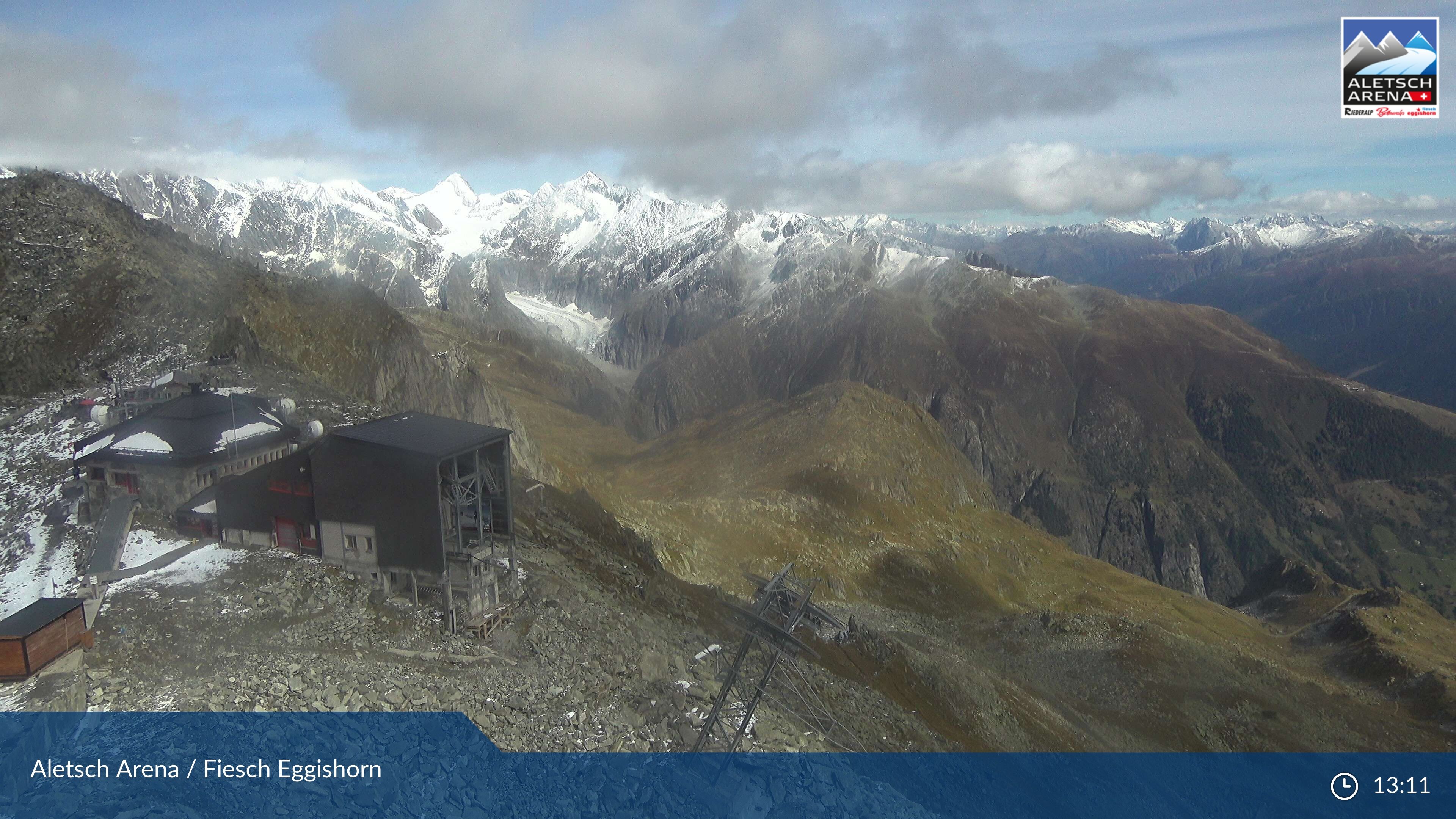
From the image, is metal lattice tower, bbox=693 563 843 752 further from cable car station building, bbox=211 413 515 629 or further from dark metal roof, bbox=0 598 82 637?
dark metal roof, bbox=0 598 82 637

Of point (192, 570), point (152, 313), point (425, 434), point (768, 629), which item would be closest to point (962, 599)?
point (768, 629)

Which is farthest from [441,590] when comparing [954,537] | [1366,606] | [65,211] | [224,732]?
[1366,606]

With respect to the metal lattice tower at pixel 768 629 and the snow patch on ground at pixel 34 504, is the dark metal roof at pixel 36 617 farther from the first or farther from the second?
the metal lattice tower at pixel 768 629

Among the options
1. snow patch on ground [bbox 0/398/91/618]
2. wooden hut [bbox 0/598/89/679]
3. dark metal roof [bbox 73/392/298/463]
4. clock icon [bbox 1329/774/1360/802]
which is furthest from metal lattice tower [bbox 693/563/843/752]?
clock icon [bbox 1329/774/1360/802]

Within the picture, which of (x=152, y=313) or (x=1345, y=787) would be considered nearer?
(x=1345, y=787)

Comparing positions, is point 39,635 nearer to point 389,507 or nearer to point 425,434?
point 389,507

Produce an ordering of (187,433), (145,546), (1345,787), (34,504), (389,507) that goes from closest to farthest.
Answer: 1. (389,507)
2. (145,546)
3. (187,433)
4. (34,504)
5. (1345,787)

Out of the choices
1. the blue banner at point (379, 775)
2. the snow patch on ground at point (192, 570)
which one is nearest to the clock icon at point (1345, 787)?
the blue banner at point (379, 775)

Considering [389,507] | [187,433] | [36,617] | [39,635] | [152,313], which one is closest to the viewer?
[39,635]
